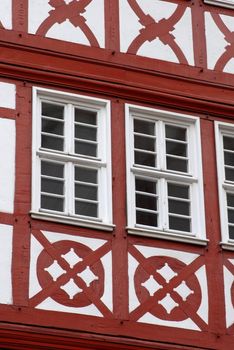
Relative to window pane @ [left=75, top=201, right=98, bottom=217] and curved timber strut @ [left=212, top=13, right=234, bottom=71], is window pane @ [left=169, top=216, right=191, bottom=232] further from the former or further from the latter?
curved timber strut @ [left=212, top=13, right=234, bottom=71]

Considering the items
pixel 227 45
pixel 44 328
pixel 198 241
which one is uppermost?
pixel 227 45

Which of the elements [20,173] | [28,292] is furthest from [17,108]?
[28,292]

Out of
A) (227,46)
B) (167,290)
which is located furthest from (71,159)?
(227,46)

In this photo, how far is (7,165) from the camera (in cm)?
1806

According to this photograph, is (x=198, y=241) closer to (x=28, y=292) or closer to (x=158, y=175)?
(x=158, y=175)

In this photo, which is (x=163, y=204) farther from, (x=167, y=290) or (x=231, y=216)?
(x=167, y=290)

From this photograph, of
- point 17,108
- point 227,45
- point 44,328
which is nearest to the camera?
point 44,328

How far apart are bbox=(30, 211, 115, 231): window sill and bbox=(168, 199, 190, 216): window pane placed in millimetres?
1069

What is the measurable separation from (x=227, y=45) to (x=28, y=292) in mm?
5000

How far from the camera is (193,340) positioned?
1798 centimetres

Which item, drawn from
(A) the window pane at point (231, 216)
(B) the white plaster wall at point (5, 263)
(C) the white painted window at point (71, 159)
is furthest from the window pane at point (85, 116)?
(A) the window pane at point (231, 216)

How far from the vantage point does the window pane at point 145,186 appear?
1888 centimetres

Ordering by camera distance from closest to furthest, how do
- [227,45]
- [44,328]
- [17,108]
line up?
[44,328] → [17,108] → [227,45]

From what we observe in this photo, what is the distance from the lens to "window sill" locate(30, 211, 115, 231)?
17875 millimetres
